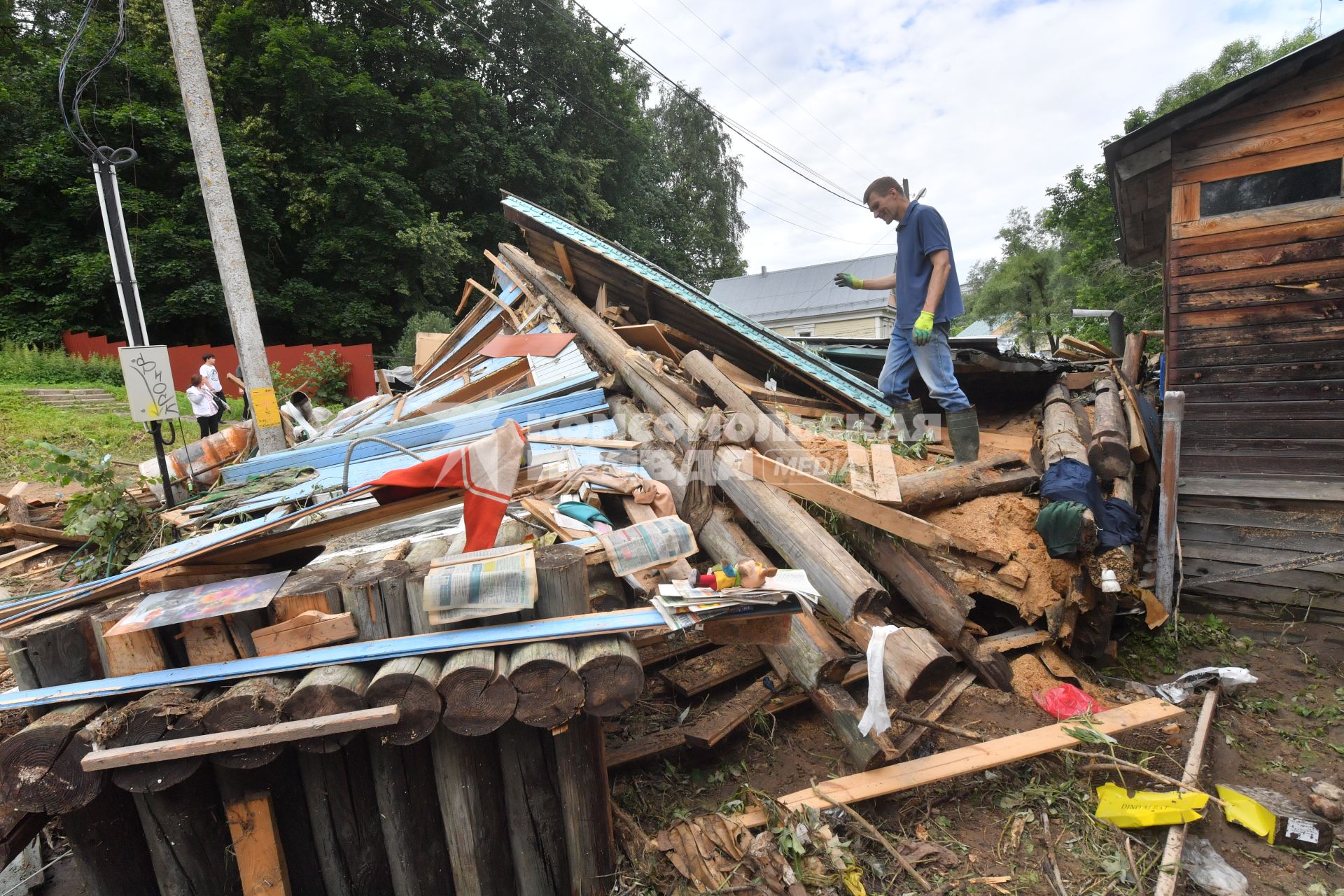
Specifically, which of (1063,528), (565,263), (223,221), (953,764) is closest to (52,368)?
(223,221)

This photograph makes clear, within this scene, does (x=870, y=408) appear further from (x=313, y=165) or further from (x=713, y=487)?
(x=313, y=165)

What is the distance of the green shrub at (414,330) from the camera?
1731 cm

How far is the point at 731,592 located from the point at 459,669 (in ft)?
3.17

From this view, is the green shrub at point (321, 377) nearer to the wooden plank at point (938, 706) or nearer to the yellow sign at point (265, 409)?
the yellow sign at point (265, 409)

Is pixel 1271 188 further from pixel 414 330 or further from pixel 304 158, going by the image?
pixel 304 158

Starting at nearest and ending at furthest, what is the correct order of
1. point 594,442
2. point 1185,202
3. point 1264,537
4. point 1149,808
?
point 1149,808 → point 594,442 → point 1264,537 → point 1185,202

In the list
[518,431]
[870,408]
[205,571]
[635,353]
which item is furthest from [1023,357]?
[205,571]

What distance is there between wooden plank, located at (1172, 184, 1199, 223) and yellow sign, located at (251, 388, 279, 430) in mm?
8955

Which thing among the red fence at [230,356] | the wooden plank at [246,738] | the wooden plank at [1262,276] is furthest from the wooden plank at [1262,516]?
the red fence at [230,356]

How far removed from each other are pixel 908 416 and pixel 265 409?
6.05 meters

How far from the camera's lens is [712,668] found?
3.82 m

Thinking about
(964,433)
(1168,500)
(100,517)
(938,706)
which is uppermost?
(100,517)

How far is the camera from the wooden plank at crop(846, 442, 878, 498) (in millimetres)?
3674

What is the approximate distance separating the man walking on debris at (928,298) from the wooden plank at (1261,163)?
10.2 ft
